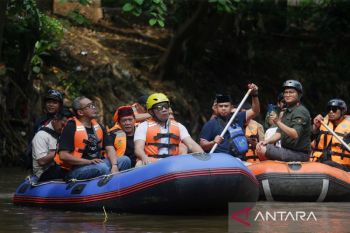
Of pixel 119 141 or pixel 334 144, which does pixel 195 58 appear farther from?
pixel 119 141

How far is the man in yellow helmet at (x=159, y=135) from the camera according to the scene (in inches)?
434

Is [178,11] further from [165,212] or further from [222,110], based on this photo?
[165,212]

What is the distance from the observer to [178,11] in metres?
20.7

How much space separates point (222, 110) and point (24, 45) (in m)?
6.89

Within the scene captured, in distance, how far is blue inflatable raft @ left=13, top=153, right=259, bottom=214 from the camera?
396 inches

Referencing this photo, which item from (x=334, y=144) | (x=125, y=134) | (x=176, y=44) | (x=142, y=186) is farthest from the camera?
(x=176, y=44)

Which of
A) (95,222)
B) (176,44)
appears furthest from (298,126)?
→ (176,44)

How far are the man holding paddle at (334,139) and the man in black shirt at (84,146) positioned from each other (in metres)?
3.14

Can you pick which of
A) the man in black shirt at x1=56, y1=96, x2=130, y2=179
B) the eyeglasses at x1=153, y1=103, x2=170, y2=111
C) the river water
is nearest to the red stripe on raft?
the river water

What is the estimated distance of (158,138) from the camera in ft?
36.3

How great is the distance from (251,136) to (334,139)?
3.45 ft

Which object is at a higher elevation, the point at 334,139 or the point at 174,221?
the point at 334,139

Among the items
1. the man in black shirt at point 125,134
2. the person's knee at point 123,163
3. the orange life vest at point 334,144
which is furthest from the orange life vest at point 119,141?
the orange life vest at point 334,144

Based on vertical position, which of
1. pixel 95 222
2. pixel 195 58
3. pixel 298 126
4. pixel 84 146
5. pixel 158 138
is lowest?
pixel 95 222
